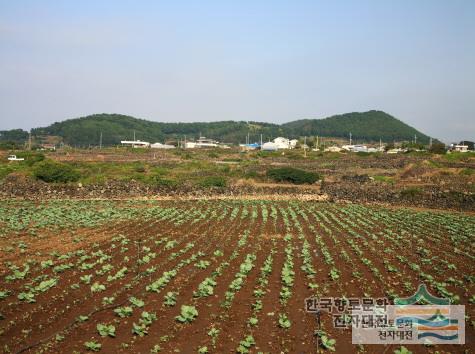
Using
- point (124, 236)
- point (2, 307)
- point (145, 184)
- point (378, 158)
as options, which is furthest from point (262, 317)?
point (378, 158)

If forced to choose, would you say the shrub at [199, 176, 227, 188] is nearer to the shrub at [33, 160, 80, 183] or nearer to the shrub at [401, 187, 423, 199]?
the shrub at [33, 160, 80, 183]

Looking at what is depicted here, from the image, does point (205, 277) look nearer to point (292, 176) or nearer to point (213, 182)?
point (213, 182)

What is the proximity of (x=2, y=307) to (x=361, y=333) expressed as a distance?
809 cm

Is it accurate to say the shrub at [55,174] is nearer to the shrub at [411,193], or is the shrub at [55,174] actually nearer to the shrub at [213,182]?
the shrub at [213,182]

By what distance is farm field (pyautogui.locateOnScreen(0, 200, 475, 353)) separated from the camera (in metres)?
9.33

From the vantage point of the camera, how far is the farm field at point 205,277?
30.6 ft

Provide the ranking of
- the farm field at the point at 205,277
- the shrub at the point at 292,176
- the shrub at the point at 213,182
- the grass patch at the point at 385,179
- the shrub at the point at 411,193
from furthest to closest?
the shrub at the point at 292,176, the grass patch at the point at 385,179, the shrub at the point at 213,182, the shrub at the point at 411,193, the farm field at the point at 205,277

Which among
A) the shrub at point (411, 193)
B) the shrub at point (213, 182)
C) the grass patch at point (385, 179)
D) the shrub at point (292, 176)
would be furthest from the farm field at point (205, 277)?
the shrub at point (292, 176)

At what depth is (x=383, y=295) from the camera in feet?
39.9

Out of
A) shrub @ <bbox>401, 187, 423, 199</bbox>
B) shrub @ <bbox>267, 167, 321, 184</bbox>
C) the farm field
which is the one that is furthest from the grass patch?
the farm field

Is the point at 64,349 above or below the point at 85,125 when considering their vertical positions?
below

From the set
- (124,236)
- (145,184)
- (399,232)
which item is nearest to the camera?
(124,236)

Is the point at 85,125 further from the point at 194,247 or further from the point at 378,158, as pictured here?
the point at 194,247

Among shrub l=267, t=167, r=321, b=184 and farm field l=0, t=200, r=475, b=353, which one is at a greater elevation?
shrub l=267, t=167, r=321, b=184
